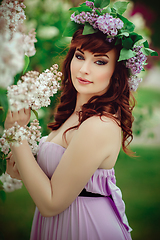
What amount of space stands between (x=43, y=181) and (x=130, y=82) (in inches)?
31.8

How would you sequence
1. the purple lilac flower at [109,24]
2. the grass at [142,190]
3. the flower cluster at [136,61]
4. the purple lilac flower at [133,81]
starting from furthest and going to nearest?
the grass at [142,190] → the purple lilac flower at [133,81] → the flower cluster at [136,61] → the purple lilac flower at [109,24]

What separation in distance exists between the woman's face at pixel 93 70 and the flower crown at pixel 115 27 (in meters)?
0.09

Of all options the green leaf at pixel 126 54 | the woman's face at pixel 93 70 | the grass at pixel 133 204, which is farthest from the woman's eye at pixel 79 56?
the grass at pixel 133 204

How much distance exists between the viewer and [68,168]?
116 centimetres

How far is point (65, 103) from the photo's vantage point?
1764 millimetres

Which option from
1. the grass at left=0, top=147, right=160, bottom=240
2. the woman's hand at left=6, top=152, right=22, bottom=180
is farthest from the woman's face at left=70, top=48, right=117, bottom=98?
the grass at left=0, top=147, right=160, bottom=240

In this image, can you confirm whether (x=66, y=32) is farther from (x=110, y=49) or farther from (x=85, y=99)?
(x=85, y=99)

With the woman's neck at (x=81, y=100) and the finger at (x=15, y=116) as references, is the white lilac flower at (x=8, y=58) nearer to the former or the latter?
the finger at (x=15, y=116)

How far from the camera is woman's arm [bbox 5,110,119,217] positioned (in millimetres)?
1159

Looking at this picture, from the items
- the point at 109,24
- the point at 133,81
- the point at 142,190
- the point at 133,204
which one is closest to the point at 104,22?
the point at 109,24

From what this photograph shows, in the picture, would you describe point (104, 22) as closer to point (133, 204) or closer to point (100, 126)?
point (100, 126)

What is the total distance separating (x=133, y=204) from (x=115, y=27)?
3541mm

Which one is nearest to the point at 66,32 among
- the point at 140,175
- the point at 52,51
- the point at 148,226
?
the point at 52,51

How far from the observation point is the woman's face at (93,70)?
1315 millimetres
